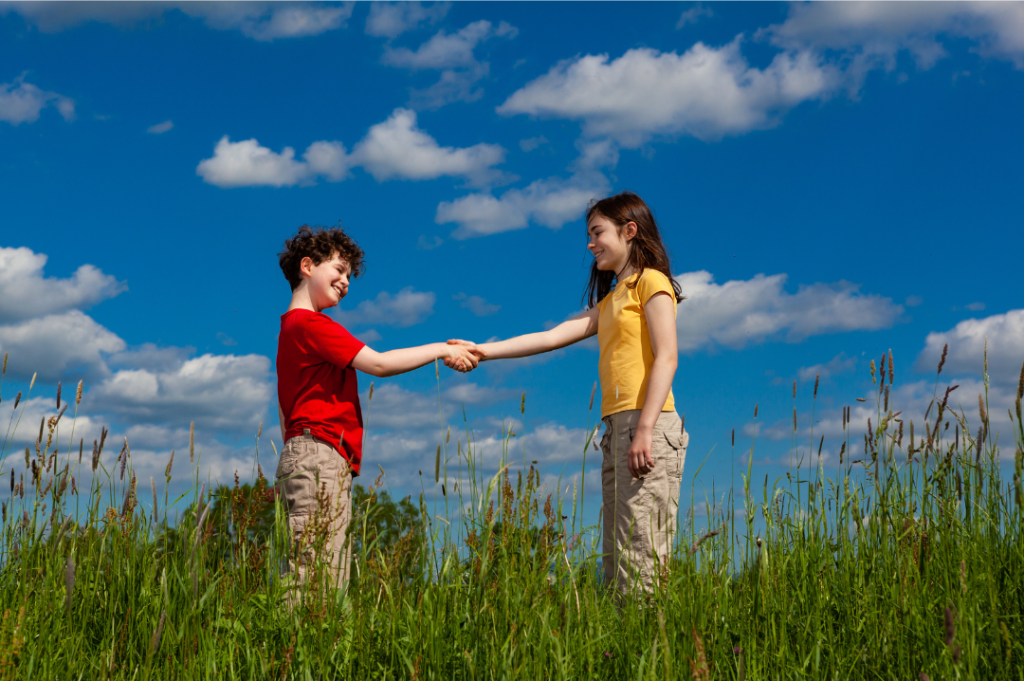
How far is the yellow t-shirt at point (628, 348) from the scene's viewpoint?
380 centimetres

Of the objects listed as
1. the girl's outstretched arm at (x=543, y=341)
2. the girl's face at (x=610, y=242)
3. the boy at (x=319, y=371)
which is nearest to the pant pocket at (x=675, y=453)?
the girl's face at (x=610, y=242)

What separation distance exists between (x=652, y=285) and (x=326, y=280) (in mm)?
1940

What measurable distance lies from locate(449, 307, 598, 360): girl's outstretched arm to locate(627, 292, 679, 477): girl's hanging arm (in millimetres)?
899

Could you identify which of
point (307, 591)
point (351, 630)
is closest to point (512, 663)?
point (351, 630)

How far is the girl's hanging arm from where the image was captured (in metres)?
3.54

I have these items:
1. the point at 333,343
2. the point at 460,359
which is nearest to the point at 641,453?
the point at 460,359

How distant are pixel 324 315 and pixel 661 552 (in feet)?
7.49

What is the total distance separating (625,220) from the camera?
4301mm

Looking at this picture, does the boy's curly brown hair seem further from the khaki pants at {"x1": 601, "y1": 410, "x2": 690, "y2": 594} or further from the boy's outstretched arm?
the khaki pants at {"x1": 601, "y1": 410, "x2": 690, "y2": 594}

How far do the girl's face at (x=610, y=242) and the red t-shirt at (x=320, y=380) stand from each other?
1.46m

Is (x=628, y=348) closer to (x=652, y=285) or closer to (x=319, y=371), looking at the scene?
(x=652, y=285)

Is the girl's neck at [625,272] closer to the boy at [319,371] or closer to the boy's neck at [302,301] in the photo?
the boy at [319,371]

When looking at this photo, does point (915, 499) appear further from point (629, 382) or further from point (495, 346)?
point (495, 346)

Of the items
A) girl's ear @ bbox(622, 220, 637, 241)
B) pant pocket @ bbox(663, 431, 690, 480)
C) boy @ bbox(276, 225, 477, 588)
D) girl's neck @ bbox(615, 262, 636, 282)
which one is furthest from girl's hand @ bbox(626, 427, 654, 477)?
boy @ bbox(276, 225, 477, 588)
